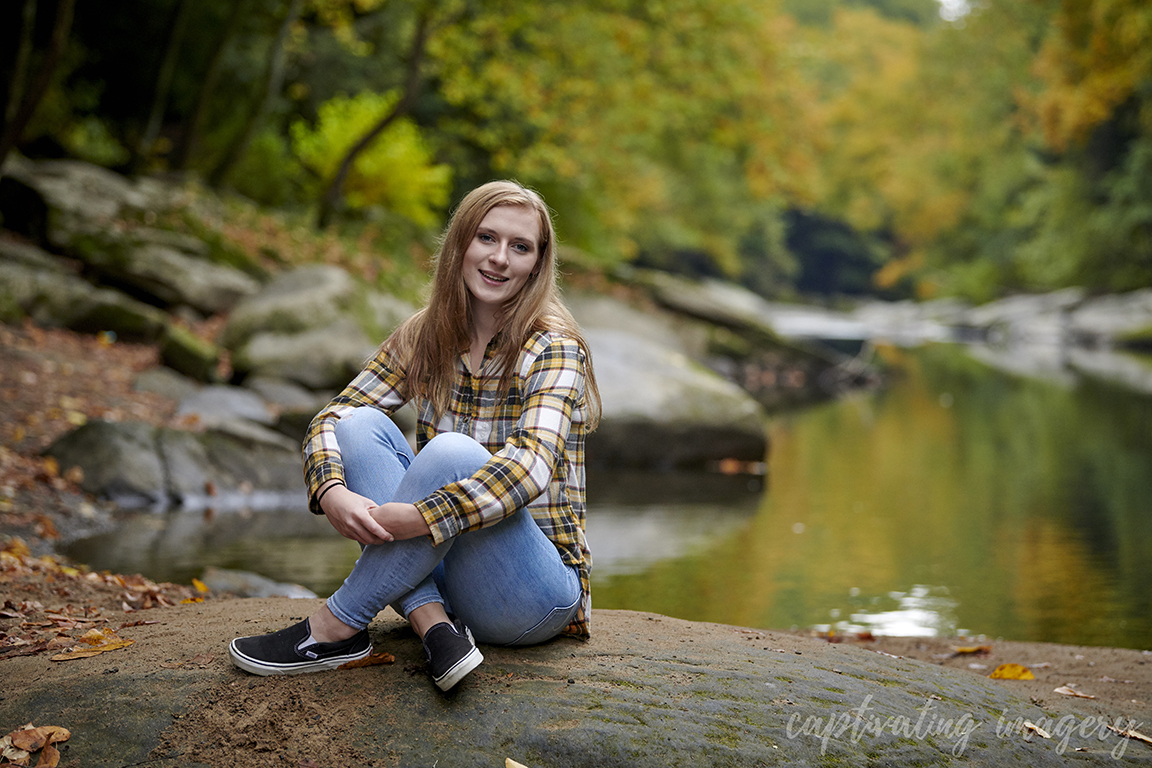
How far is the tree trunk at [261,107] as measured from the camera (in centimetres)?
1474

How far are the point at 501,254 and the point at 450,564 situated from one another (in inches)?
34.9

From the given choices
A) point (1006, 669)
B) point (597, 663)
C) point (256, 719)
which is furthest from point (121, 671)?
point (1006, 669)

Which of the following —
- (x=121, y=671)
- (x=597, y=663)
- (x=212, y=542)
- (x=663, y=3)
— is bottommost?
(x=212, y=542)

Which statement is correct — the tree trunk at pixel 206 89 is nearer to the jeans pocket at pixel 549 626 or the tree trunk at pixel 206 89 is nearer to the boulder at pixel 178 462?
the boulder at pixel 178 462

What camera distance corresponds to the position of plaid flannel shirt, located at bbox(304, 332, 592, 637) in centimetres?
258

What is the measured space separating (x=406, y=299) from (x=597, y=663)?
10432 millimetres

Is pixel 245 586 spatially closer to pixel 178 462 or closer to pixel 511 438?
pixel 178 462

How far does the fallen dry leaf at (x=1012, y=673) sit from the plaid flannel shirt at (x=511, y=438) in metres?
1.88

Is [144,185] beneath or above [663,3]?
beneath

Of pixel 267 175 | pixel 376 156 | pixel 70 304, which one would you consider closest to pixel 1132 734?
pixel 70 304

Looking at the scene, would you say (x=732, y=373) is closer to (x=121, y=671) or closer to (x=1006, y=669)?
(x=1006, y=669)

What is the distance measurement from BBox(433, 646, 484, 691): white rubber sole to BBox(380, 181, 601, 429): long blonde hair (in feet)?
2.46

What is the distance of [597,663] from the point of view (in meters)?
2.91

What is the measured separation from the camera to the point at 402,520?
256 centimetres
